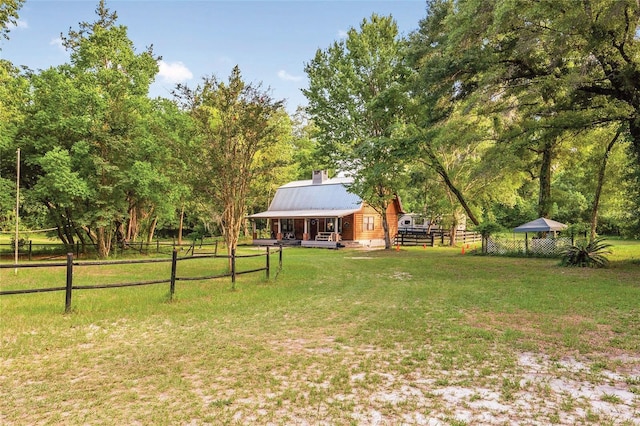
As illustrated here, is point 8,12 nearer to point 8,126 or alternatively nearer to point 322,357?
point 8,126

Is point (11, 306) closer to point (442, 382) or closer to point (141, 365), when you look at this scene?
point (141, 365)

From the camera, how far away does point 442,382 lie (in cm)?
418

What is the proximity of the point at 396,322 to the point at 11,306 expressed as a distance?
7.67 metres

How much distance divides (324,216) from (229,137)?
58.2 feet

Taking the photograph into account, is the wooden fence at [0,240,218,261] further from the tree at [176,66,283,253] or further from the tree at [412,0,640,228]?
the tree at [412,0,640,228]

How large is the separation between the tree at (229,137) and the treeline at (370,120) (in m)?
0.05

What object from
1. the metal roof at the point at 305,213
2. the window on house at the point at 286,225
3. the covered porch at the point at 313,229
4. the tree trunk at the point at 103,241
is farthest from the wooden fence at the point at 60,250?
the window on house at the point at 286,225

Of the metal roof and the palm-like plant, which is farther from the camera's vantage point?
the metal roof

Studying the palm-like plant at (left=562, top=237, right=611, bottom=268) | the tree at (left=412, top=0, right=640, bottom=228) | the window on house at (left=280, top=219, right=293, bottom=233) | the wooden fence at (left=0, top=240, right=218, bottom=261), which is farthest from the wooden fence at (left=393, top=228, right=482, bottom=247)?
the wooden fence at (left=0, top=240, right=218, bottom=261)

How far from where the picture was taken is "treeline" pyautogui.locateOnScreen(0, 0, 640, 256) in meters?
12.4

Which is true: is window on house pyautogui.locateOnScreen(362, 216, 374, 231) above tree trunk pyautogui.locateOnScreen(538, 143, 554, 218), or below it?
below

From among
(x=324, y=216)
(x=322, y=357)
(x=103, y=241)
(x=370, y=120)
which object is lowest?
(x=322, y=357)

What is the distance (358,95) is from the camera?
1030 inches

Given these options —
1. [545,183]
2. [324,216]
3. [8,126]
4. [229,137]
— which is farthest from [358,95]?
[8,126]
